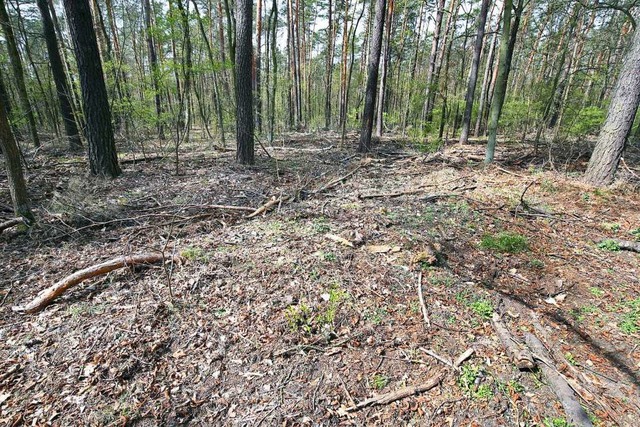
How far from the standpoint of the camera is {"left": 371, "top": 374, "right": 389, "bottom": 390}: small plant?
89.3 inches

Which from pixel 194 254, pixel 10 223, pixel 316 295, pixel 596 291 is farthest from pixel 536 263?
pixel 10 223

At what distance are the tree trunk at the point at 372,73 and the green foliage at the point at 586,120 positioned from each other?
5.75 m

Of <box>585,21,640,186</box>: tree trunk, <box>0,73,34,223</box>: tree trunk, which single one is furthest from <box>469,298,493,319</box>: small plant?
<box>0,73,34,223</box>: tree trunk

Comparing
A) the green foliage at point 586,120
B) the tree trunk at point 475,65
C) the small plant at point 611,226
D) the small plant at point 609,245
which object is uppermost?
the tree trunk at point 475,65

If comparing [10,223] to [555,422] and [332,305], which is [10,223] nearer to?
[332,305]

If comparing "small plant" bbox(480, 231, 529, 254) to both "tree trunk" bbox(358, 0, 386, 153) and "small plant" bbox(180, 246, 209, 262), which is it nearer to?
"small plant" bbox(180, 246, 209, 262)

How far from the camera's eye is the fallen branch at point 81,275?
2.82m

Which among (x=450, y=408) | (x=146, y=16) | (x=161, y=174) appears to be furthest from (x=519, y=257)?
(x=146, y=16)

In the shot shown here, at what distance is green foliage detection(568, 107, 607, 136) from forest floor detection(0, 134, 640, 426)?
343 centimetres

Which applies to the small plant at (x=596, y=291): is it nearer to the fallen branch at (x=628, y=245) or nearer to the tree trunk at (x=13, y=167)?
the fallen branch at (x=628, y=245)

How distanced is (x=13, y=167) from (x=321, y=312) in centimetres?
435

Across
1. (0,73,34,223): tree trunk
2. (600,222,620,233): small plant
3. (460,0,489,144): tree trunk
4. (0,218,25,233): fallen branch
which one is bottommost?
(600,222,620,233): small plant

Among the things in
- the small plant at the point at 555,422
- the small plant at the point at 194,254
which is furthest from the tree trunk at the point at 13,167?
the small plant at the point at 555,422

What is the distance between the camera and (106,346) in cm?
247
